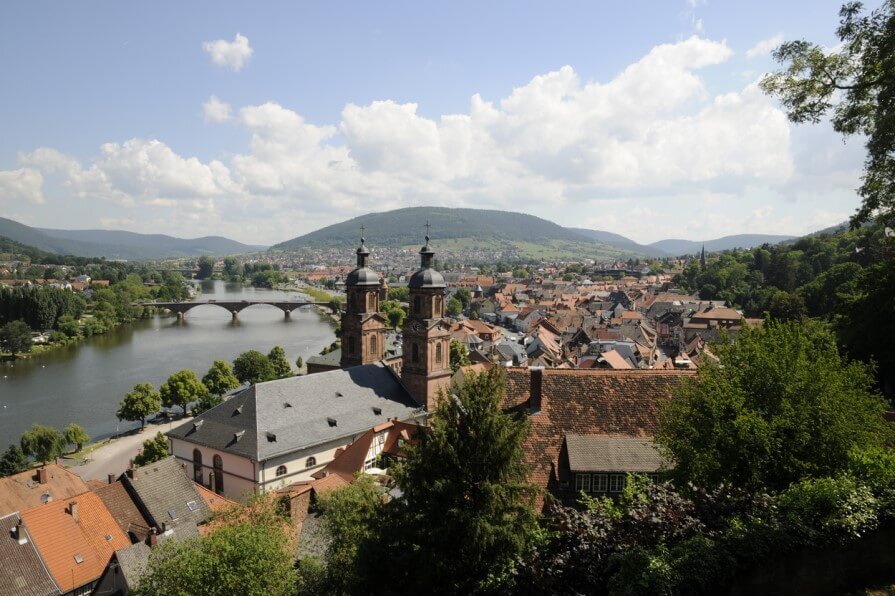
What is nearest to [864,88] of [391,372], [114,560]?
[114,560]

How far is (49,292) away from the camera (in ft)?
318

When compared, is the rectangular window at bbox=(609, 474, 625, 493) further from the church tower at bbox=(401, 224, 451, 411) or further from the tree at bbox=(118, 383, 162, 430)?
the tree at bbox=(118, 383, 162, 430)

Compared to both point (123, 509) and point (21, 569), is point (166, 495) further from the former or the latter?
point (21, 569)

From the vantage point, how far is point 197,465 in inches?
1202

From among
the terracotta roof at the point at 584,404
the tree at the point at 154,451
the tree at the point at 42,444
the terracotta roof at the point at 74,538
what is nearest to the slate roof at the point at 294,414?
the tree at the point at 154,451

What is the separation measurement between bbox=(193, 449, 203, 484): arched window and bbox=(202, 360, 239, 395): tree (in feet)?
70.5

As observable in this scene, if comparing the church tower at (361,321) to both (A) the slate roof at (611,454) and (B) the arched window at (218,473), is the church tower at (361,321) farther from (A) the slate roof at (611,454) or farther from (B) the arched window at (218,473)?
(A) the slate roof at (611,454)

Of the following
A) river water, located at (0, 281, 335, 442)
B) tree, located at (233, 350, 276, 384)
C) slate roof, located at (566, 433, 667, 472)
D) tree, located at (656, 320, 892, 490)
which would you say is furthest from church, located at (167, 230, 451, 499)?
river water, located at (0, 281, 335, 442)

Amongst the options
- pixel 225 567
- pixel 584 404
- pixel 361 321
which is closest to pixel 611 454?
pixel 584 404

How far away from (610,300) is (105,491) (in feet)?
359

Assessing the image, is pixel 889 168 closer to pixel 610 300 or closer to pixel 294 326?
pixel 294 326

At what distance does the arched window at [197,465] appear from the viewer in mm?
30422

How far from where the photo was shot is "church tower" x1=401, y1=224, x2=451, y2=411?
3519 centimetres

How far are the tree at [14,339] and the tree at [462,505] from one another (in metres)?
84.5
